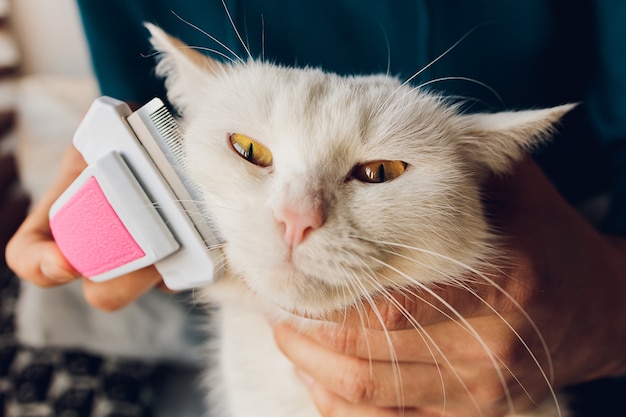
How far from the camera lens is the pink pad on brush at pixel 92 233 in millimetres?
496

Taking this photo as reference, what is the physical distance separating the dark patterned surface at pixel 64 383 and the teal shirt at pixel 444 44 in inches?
22.4

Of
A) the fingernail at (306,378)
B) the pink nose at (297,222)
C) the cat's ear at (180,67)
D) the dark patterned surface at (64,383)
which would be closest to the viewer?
the pink nose at (297,222)

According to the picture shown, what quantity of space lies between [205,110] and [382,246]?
27 cm

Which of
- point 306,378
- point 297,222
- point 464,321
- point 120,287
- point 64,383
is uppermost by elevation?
point 297,222

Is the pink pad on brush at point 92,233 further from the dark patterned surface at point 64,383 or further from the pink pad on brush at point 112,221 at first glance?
the dark patterned surface at point 64,383

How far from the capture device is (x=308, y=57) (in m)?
0.86

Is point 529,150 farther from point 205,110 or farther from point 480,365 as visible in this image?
point 205,110

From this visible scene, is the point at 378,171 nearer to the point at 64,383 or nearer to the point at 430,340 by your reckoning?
the point at 430,340

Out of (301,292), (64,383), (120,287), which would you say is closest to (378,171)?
(301,292)

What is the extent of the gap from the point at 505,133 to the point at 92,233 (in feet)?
1.54

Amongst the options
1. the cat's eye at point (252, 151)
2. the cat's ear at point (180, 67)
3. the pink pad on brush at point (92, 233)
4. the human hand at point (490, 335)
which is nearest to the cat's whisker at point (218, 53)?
the cat's ear at point (180, 67)

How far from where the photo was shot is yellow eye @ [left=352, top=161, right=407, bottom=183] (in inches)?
20.7

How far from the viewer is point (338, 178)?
1.65 ft

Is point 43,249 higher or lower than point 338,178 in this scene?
lower
